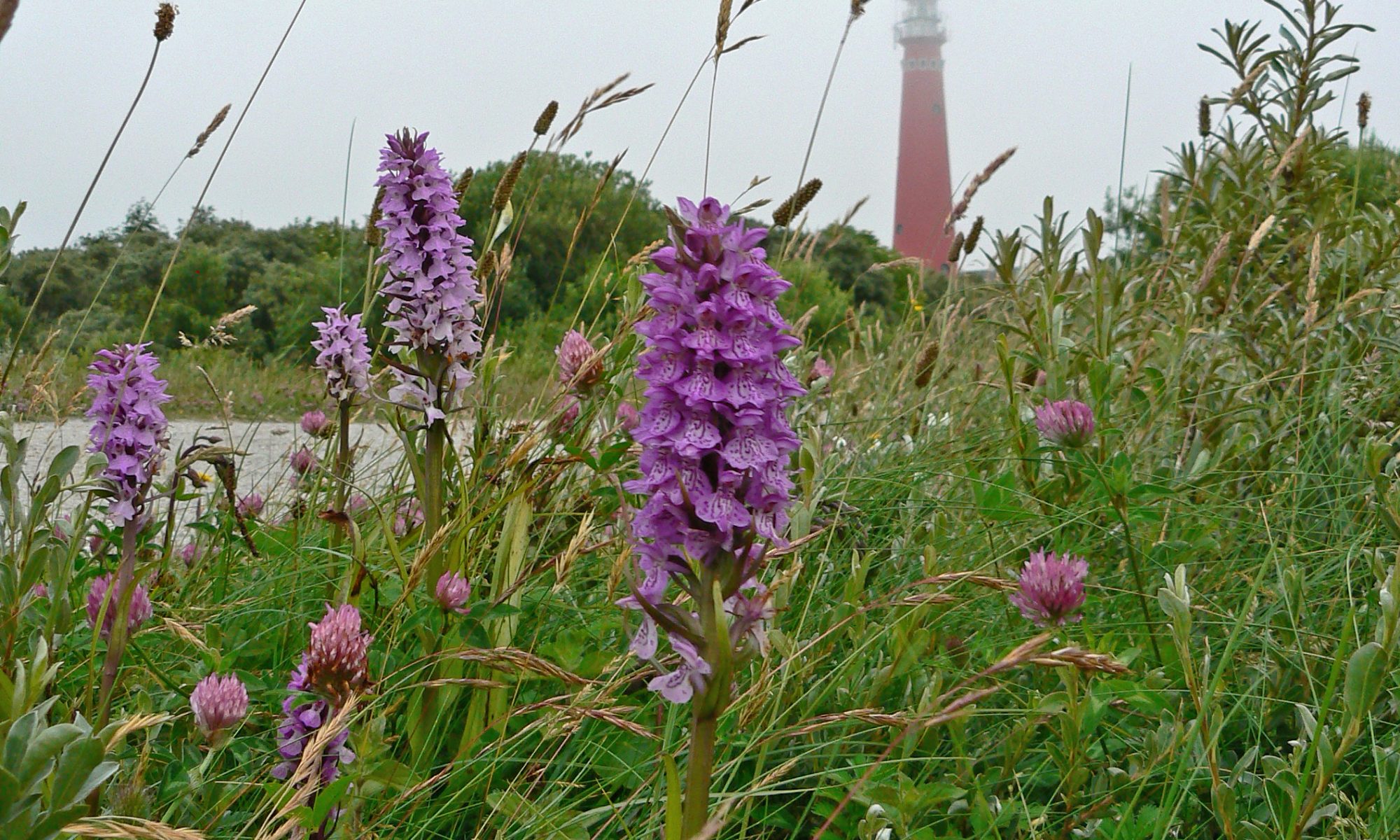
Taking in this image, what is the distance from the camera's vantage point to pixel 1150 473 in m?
2.37

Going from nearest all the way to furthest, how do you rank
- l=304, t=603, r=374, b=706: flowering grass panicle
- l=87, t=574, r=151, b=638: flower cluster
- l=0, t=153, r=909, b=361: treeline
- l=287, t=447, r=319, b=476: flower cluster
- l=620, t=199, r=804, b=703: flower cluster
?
l=620, t=199, r=804, b=703: flower cluster, l=304, t=603, r=374, b=706: flowering grass panicle, l=87, t=574, r=151, b=638: flower cluster, l=287, t=447, r=319, b=476: flower cluster, l=0, t=153, r=909, b=361: treeline

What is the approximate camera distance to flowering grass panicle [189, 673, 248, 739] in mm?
1342

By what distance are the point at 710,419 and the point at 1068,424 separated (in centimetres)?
103

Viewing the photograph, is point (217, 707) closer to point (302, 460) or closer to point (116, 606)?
point (116, 606)

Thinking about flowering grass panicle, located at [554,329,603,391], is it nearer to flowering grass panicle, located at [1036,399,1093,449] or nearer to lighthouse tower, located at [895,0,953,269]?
flowering grass panicle, located at [1036,399,1093,449]

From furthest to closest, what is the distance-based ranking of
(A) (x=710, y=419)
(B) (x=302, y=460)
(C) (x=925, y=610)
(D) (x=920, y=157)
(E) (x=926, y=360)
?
1. (D) (x=920, y=157)
2. (B) (x=302, y=460)
3. (E) (x=926, y=360)
4. (C) (x=925, y=610)
5. (A) (x=710, y=419)

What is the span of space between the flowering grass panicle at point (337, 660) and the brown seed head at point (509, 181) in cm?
120

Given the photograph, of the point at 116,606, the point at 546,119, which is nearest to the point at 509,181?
the point at 546,119

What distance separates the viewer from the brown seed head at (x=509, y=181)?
2.22m

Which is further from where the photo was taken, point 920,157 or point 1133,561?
point 920,157

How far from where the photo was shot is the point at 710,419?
101 cm

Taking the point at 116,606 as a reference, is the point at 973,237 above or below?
above

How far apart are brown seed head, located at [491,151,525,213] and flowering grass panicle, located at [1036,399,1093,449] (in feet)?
3.78

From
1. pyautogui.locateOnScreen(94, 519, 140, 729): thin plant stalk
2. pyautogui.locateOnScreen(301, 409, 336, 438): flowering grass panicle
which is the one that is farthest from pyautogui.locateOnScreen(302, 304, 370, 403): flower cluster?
pyautogui.locateOnScreen(94, 519, 140, 729): thin plant stalk
